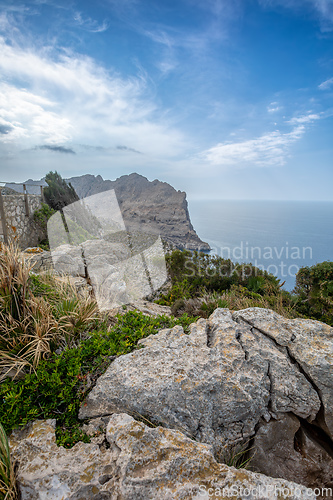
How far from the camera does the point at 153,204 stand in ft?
161

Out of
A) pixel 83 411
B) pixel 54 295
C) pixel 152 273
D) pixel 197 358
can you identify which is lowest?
pixel 152 273

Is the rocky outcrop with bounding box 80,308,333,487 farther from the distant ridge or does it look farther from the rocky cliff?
the distant ridge

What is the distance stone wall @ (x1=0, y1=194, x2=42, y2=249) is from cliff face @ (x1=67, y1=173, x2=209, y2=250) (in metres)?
28.9

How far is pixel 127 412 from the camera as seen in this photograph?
2.44 m

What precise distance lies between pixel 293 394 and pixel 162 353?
5.04ft

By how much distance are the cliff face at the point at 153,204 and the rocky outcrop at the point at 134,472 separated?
38761 mm

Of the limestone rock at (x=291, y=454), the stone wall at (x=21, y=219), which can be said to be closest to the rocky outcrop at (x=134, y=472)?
the limestone rock at (x=291, y=454)

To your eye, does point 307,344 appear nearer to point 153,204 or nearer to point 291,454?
point 291,454

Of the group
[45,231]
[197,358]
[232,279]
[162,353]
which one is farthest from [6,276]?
[45,231]

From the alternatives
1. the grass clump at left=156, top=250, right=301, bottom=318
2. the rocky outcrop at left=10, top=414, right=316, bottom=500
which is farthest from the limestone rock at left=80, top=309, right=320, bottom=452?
the grass clump at left=156, top=250, right=301, bottom=318

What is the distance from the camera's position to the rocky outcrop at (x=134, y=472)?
177 centimetres

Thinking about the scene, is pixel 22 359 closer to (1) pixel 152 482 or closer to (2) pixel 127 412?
(2) pixel 127 412

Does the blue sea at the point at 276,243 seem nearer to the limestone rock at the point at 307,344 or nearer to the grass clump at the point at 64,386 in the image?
the limestone rock at the point at 307,344

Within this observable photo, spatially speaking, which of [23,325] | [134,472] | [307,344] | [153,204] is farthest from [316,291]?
[153,204]
